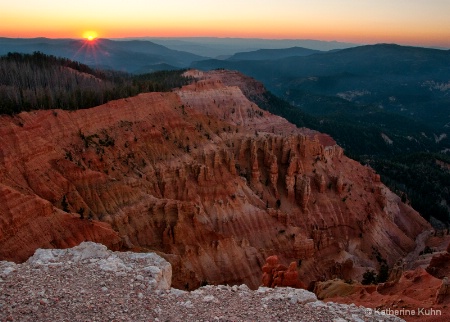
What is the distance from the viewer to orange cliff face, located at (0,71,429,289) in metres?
26.2

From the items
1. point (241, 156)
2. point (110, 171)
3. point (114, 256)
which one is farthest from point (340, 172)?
point (114, 256)

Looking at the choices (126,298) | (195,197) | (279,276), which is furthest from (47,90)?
(126,298)

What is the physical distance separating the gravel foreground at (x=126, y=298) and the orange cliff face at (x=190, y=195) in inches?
304

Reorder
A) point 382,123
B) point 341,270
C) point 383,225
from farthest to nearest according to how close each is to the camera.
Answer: point 382,123
point 383,225
point 341,270

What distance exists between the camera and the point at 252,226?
40.0 meters

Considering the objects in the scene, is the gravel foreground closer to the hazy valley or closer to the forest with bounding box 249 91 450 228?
the hazy valley

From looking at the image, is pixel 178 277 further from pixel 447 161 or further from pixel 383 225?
pixel 447 161

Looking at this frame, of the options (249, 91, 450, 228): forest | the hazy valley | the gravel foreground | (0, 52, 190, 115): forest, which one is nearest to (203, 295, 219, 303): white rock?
the gravel foreground

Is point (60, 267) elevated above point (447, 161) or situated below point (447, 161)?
above

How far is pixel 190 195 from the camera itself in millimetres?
39188

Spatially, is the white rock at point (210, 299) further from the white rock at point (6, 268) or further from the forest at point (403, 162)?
the forest at point (403, 162)

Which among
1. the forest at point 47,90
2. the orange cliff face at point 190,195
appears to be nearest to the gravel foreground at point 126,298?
the orange cliff face at point 190,195

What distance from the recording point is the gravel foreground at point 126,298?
36.5ft

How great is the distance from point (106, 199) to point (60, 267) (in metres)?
17.3
